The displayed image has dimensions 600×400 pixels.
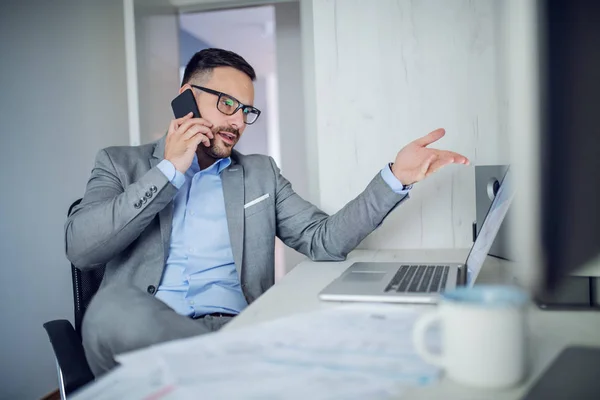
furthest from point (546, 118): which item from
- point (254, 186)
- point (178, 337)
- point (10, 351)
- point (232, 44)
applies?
point (232, 44)

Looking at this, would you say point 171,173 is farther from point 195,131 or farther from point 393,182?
point 393,182

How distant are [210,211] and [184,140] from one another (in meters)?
0.25

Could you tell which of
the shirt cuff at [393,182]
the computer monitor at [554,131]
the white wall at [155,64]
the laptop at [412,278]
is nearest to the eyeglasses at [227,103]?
the shirt cuff at [393,182]

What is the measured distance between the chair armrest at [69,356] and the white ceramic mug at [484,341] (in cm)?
66

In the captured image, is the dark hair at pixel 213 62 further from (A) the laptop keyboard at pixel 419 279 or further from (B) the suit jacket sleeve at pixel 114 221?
(A) the laptop keyboard at pixel 419 279

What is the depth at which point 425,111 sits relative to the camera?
5.24 ft

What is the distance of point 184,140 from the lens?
1.33 meters

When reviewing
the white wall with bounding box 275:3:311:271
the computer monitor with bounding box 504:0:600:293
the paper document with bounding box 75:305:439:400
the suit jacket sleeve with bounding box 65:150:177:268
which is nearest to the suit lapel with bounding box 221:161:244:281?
the suit jacket sleeve with bounding box 65:150:177:268

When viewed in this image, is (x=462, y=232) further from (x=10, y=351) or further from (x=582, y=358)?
(x=10, y=351)

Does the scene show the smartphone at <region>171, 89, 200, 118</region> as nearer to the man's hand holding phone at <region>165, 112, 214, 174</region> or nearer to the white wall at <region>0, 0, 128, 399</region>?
the man's hand holding phone at <region>165, 112, 214, 174</region>

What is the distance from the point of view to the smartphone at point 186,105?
1.55 meters

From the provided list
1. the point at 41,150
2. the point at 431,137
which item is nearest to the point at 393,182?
the point at 431,137

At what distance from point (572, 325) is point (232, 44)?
4995 millimetres

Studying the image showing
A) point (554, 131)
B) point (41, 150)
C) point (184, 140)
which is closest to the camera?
point (554, 131)
